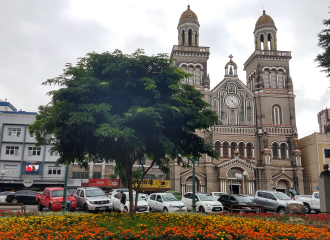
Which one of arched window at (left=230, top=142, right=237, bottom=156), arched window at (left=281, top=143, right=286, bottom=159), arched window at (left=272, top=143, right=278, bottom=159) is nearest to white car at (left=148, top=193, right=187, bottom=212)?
arched window at (left=230, top=142, right=237, bottom=156)

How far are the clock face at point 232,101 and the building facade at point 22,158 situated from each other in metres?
26.9

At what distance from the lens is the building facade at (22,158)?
141ft

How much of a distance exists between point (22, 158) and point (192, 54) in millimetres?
30026

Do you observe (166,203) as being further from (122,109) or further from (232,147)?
(232,147)

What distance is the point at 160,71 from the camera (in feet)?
43.2

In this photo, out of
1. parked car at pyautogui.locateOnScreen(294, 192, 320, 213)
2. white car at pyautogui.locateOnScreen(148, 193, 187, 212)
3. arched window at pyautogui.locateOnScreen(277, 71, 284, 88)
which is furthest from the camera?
arched window at pyautogui.locateOnScreen(277, 71, 284, 88)

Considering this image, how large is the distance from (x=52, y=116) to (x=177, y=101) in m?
4.97

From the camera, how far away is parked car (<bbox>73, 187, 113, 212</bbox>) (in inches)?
795

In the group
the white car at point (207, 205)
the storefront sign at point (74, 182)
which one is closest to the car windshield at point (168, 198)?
the white car at point (207, 205)

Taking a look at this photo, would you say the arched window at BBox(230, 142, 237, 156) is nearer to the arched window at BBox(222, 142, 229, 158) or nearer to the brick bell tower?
the arched window at BBox(222, 142, 229, 158)

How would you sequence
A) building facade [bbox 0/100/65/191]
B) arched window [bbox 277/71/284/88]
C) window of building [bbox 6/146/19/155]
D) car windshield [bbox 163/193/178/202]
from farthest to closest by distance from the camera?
arched window [bbox 277/71/284/88] < window of building [bbox 6/146/19/155] < building facade [bbox 0/100/65/191] < car windshield [bbox 163/193/178/202]

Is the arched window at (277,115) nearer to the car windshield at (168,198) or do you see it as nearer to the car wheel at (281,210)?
the car wheel at (281,210)

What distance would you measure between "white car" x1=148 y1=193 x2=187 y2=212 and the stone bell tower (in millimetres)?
29419

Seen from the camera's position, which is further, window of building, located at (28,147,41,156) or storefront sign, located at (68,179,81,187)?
window of building, located at (28,147,41,156)
